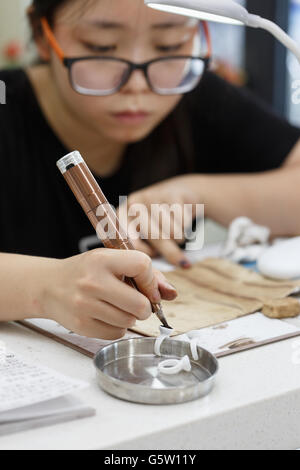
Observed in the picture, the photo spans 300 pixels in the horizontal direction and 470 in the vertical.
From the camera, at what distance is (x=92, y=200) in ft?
1.48

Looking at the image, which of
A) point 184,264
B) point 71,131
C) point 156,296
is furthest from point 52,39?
point 156,296

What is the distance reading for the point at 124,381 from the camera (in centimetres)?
39

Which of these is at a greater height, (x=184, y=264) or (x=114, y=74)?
(x=114, y=74)

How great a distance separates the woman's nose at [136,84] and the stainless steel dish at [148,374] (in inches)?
16.3

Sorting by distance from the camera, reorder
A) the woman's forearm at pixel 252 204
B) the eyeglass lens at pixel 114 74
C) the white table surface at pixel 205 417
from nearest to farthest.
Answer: the white table surface at pixel 205 417
the eyeglass lens at pixel 114 74
the woman's forearm at pixel 252 204

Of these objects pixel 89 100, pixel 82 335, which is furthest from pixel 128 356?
pixel 89 100

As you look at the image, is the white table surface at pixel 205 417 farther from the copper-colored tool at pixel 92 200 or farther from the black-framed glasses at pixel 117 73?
the black-framed glasses at pixel 117 73

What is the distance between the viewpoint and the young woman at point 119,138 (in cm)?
72

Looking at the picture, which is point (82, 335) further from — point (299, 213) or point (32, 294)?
point (299, 213)

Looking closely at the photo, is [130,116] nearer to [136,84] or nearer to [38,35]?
[136,84]

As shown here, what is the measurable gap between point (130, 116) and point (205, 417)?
527 millimetres

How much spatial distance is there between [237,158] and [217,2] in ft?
2.08

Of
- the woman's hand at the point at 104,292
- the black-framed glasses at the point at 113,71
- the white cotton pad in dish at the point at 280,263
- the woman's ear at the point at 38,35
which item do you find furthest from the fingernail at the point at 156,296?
the woman's ear at the point at 38,35

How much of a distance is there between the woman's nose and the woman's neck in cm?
21
